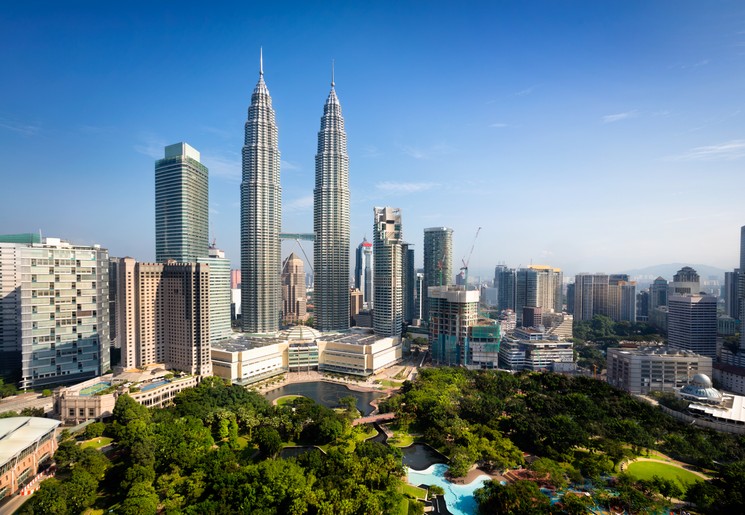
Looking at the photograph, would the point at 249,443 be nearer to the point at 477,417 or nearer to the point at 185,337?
the point at 477,417

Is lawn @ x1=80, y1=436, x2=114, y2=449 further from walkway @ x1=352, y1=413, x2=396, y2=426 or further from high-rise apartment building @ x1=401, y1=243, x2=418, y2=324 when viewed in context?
high-rise apartment building @ x1=401, y1=243, x2=418, y2=324

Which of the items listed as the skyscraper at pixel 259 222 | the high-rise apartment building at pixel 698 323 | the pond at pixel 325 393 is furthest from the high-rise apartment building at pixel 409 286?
the high-rise apartment building at pixel 698 323

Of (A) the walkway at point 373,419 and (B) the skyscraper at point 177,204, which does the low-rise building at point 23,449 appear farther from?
(B) the skyscraper at point 177,204

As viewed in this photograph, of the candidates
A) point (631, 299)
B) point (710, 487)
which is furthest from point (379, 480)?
point (631, 299)

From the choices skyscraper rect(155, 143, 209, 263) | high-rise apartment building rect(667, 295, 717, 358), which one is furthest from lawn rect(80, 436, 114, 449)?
high-rise apartment building rect(667, 295, 717, 358)

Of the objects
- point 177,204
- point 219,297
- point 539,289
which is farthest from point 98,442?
point 539,289

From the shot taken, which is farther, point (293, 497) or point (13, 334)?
point (13, 334)
